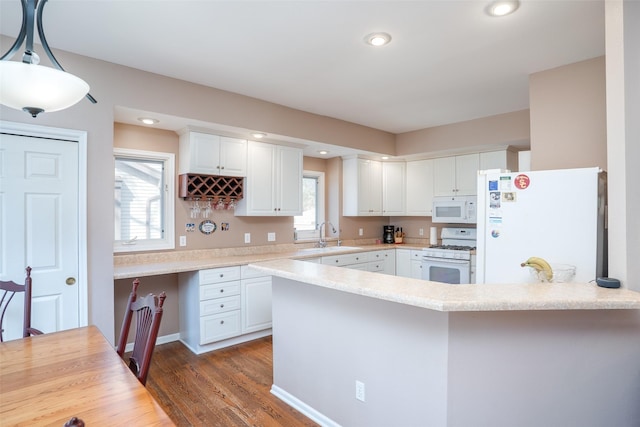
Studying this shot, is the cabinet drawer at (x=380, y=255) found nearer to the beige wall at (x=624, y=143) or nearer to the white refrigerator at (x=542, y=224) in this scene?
the white refrigerator at (x=542, y=224)

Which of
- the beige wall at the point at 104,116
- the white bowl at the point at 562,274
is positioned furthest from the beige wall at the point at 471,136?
the beige wall at the point at 104,116

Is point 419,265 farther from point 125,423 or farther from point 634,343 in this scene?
point 125,423

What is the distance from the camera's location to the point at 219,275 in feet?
11.6

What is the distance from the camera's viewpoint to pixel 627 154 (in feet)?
5.57

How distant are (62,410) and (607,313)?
2292mm

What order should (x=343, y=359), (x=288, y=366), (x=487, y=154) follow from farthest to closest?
(x=487, y=154) < (x=288, y=366) < (x=343, y=359)

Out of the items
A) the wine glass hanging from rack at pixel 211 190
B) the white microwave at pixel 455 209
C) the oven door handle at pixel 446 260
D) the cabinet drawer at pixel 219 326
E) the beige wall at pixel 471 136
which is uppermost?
the beige wall at pixel 471 136

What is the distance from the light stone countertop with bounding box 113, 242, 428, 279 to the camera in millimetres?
3154

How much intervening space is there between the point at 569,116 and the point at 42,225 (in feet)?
13.4

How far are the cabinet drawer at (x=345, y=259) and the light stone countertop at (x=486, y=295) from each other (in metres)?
2.49

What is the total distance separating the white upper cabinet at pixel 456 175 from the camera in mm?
4855

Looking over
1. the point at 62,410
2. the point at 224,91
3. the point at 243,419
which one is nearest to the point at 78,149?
the point at 224,91

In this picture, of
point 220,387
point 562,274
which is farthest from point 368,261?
point 562,274

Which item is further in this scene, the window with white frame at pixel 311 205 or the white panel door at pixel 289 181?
the window with white frame at pixel 311 205
